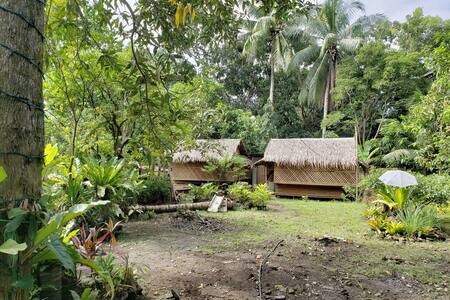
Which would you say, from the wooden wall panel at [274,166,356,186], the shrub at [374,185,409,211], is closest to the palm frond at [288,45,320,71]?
the wooden wall panel at [274,166,356,186]

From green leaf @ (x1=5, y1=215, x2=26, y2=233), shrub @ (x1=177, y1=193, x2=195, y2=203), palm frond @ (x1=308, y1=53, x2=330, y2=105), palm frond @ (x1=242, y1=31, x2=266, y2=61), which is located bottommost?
shrub @ (x1=177, y1=193, x2=195, y2=203)

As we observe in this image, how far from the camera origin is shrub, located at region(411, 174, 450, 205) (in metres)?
8.87

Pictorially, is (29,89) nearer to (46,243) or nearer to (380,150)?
(46,243)

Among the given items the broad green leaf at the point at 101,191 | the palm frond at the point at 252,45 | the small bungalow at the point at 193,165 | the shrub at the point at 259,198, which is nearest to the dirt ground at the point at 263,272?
the broad green leaf at the point at 101,191

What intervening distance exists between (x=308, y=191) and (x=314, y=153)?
1.86m

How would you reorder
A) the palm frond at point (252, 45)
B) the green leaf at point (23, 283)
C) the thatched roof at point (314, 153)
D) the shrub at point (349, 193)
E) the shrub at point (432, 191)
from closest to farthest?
1. the green leaf at point (23, 283)
2. the shrub at point (432, 191)
3. the shrub at point (349, 193)
4. the thatched roof at point (314, 153)
5. the palm frond at point (252, 45)

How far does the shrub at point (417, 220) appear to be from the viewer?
23.9 feet

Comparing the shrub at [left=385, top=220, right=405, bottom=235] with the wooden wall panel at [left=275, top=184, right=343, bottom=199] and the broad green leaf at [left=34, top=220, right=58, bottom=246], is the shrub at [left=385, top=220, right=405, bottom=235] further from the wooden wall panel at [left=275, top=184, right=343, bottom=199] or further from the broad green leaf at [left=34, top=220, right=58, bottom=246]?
the wooden wall panel at [left=275, top=184, right=343, bottom=199]

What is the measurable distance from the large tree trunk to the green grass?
4586mm

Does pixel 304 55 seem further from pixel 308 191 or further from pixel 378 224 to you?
pixel 378 224

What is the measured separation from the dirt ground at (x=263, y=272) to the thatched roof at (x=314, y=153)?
9253mm

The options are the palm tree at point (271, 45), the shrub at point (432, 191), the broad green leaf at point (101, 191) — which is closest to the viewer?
the broad green leaf at point (101, 191)

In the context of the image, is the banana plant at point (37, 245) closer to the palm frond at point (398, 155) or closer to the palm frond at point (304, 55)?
the palm frond at point (398, 155)

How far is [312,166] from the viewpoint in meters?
15.9
